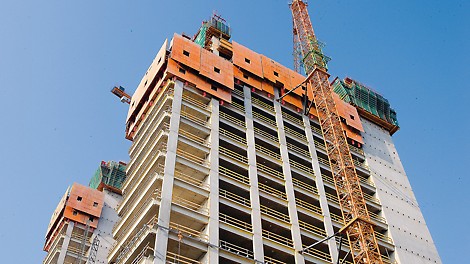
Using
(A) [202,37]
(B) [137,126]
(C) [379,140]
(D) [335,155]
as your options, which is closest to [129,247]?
(B) [137,126]

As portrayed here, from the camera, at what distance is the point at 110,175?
3698 inches

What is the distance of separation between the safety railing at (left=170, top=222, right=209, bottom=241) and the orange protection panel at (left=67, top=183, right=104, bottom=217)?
37.0 meters

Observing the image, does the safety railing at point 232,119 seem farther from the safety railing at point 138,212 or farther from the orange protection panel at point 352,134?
the orange protection panel at point 352,134

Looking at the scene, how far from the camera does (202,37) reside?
245ft

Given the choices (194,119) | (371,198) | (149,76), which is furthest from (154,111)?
(371,198)

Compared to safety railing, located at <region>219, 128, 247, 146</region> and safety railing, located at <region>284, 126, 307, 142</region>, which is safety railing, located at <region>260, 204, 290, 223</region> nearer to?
safety railing, located at <region>219, 128, 247, 146</region>

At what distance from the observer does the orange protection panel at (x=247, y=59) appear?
67750 millimetres

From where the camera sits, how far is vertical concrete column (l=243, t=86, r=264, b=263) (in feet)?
155

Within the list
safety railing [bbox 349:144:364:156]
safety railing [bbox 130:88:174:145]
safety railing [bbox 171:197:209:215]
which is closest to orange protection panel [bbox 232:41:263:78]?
safety railing [bbox 130:88:174:145]

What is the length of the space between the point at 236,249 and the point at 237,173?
9.07m

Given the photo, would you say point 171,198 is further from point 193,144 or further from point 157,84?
point 157,84

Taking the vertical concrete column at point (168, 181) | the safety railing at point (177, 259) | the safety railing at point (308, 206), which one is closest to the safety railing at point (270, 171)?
the safety railing at point (308, 206)

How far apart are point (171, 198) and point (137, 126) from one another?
821 inches

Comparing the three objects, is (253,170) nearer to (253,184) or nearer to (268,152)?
(253,184)
